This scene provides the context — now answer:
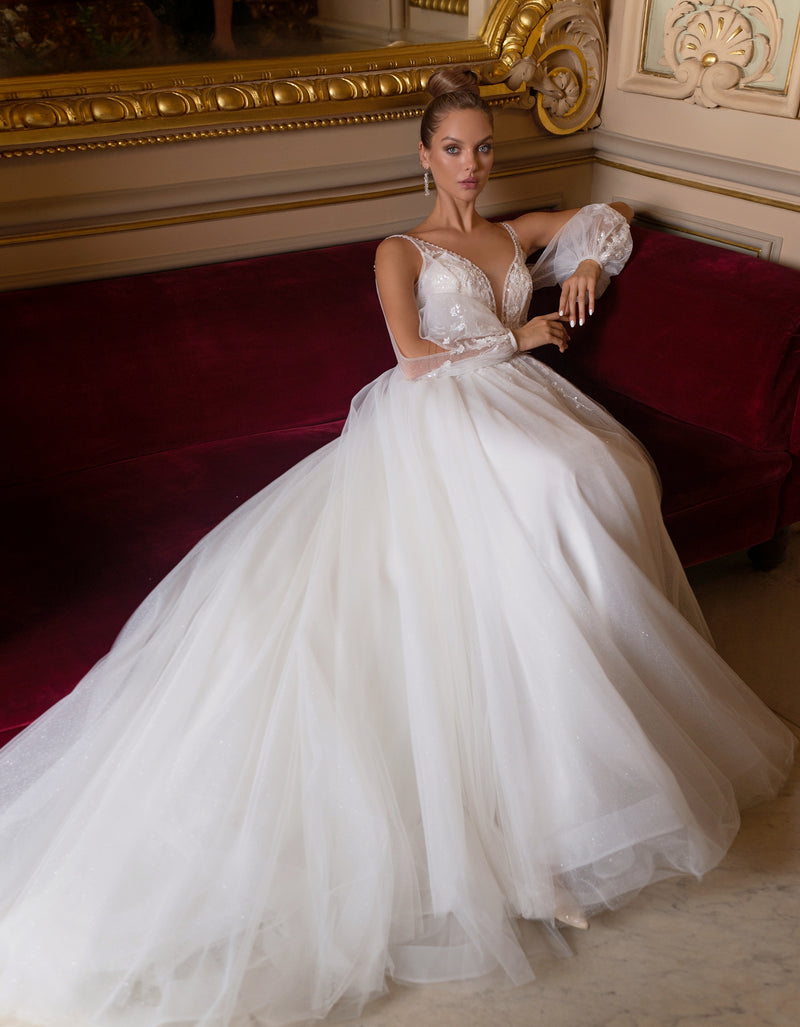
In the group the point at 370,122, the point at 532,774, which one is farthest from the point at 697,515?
the point at 370,122

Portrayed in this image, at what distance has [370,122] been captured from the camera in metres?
3.01

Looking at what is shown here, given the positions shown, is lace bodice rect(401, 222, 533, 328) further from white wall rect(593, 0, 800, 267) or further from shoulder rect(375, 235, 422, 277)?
white wall rect(593, 0, 800, 267)

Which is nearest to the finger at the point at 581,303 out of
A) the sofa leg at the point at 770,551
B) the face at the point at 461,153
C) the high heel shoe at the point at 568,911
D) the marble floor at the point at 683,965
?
the face at the point at 461,153

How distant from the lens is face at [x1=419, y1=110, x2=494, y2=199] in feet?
7.96

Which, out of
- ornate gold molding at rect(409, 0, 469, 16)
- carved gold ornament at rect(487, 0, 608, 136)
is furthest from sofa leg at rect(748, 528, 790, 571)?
ornate gold molding at rect(409, 0, 469, 16)

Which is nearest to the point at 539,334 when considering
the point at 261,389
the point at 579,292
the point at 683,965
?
the point at 579,292

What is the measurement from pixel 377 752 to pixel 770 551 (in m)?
1.74

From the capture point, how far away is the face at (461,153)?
243 cm

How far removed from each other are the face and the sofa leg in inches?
55.8

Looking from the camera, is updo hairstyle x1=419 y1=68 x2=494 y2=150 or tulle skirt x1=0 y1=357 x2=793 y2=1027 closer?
tulle skirt x1=0 y1=357 x2=793 y2=1027

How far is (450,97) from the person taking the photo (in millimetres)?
2428

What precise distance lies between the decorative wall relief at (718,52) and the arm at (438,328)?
1130 mm

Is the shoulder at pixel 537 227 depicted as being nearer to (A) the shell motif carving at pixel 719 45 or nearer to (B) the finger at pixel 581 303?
(B) the finger at pixel 581 303

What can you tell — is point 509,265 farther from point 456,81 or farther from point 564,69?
point 564,69
